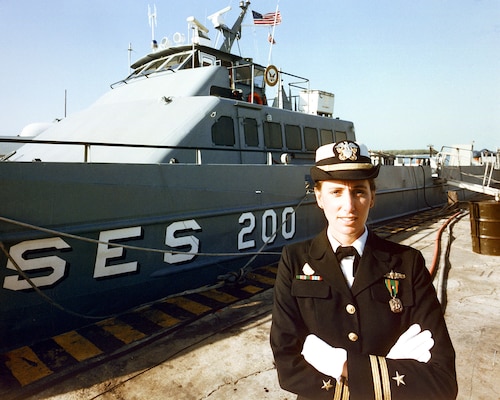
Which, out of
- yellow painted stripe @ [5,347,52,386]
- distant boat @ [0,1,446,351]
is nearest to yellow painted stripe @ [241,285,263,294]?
distant boat @ [0,1,446,351]

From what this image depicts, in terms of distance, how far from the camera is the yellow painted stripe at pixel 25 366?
2965mm

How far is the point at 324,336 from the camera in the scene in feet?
4.66

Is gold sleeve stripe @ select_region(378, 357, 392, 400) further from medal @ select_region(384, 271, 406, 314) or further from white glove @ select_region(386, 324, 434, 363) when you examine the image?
medal @ select_region(384, 271, 406, 314)

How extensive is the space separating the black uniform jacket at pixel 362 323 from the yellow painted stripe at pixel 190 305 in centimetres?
304

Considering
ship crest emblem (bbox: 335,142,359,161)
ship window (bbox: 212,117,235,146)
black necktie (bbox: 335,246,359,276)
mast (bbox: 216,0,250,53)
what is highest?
mast (bbox: 216,0,250,53)

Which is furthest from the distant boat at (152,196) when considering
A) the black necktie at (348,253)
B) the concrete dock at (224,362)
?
the black necktie at (348,253)

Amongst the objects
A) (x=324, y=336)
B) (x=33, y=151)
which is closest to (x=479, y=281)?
(x=324, y=336)

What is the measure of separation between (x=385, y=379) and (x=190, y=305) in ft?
11.8

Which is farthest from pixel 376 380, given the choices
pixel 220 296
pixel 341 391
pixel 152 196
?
pixel 220 296

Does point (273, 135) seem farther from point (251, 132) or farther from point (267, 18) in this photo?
point (267, 18)

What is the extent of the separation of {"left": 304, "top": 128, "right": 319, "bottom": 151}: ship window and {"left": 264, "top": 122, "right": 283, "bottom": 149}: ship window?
0.98 m

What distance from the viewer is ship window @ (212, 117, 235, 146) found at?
19.1 ft

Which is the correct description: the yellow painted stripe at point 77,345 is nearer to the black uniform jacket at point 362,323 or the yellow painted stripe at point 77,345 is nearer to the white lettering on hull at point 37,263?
the white lettering on hull at point 37,263

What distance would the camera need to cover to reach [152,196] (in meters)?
4.22
